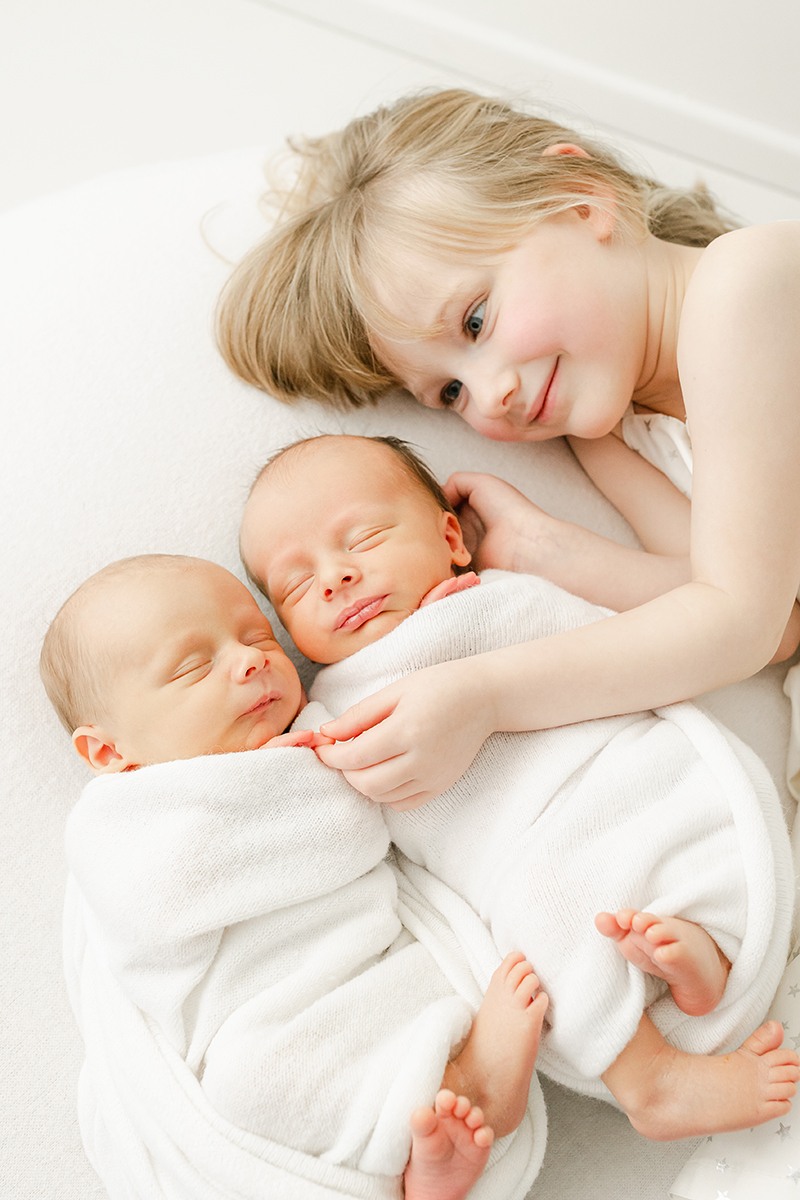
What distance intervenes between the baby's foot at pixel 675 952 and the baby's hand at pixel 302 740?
0.35m

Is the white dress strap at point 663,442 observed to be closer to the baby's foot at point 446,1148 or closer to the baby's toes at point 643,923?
the baby's toes at point 643,923

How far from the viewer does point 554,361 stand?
130cm

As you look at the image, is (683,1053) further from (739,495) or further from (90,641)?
(90,641)

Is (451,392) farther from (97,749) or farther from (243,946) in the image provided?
(243,946)

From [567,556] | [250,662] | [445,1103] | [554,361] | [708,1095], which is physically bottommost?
[708,1095]

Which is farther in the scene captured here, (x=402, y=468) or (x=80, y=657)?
(x=402, y=468)

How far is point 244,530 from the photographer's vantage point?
127 centimetres

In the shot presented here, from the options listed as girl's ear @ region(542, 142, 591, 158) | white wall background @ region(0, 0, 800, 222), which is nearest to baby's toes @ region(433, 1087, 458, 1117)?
girl's ear @ region(542, 142, 591, 158)

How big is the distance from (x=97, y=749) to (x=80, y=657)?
0.11 metres

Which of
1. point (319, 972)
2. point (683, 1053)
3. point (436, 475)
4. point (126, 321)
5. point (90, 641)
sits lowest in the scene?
point (683, 1053)

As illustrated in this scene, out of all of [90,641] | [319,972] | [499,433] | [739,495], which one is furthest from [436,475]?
[319,972]

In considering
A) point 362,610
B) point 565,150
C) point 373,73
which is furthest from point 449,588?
point 373,73

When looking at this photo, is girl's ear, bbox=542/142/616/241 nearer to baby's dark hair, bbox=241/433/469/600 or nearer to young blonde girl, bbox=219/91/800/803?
young blonde girl, bbox=219/91/800/803

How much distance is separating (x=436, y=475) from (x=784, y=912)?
768mm
